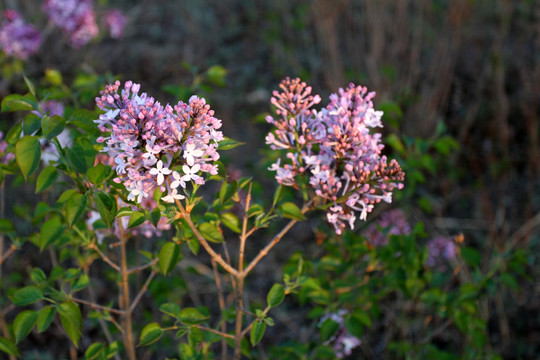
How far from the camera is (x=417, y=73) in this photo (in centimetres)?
408

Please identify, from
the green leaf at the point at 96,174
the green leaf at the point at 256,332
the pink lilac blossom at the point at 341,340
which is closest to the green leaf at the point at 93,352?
the green leaf at the point at 256,332

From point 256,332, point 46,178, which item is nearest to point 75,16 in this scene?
point 46,178

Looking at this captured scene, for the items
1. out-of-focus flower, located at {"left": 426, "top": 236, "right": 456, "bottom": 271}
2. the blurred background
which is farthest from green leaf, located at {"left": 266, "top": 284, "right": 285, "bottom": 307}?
the blurred background

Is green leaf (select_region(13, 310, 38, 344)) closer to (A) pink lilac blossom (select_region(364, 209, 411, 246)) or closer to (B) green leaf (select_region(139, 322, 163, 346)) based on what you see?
Answer: (B) green leaf (select_region(139, 322, 163, 346))

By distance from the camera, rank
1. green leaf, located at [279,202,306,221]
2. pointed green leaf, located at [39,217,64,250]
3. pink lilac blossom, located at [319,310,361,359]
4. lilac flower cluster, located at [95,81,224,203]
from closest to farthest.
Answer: lilac flower cluster, located at [95,81,224,203] < green leaf, located at [279,202,306,221] < pointed green leaf, located at [39,217,64,250] < pink lilac blossom, located at [319,310,361,359]

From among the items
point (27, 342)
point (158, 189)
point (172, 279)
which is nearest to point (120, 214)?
point (158, 189)

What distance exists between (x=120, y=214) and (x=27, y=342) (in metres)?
2.07

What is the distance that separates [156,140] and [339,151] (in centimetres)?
44

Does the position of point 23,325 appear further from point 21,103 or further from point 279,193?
point 279,193

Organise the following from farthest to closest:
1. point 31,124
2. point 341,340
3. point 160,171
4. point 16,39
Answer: point 16,39, point 341,340, point 31,124, point 160,171

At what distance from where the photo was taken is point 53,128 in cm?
110

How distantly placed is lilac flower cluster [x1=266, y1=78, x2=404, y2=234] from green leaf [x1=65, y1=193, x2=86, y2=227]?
446mm

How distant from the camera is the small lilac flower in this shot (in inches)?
39.8

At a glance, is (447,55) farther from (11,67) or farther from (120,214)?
(120,214)
